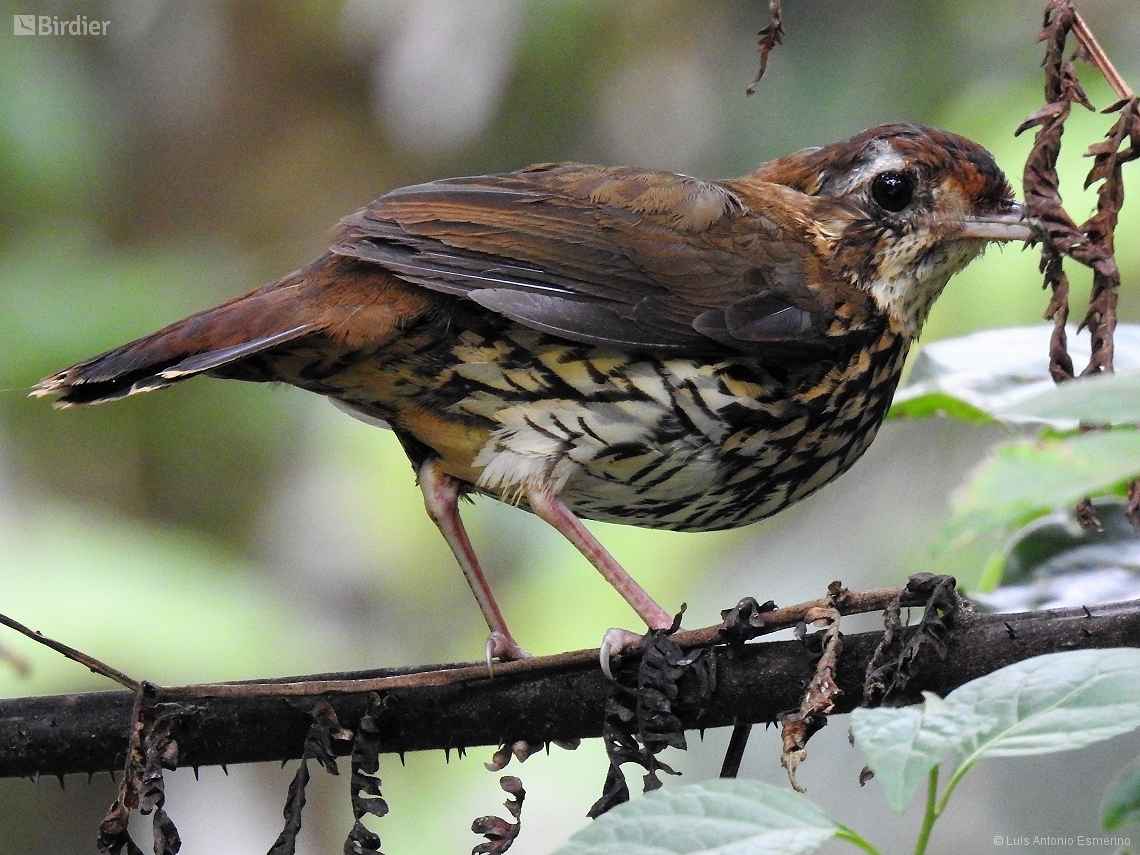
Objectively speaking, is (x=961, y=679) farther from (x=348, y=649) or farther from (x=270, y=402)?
(x=270, y=402)

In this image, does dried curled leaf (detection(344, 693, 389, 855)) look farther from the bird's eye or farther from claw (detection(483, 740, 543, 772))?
the bird's eye

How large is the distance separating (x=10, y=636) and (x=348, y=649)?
3.17 ft

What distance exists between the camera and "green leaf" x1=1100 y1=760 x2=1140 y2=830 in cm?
83

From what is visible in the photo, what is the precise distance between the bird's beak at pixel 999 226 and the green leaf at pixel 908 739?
1.57m

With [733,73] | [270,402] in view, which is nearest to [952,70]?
[733,73]

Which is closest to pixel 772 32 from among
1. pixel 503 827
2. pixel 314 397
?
pixel 503 827

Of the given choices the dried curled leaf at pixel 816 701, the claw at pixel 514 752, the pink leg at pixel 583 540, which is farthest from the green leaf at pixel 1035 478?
the pink leg at pixel 583 540

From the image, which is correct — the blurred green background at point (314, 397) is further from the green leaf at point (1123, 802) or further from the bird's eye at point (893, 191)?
the green leaf at point (1123, 802)

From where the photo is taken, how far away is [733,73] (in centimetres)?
520

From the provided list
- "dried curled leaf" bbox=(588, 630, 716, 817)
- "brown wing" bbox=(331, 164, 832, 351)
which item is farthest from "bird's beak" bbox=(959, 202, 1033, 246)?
"dried curled leaf" bbox=(588, 630, 716, 817)

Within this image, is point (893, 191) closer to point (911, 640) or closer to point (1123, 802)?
point (911, 640)

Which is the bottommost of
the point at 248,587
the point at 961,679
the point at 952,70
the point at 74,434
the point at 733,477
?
the point at 961,679

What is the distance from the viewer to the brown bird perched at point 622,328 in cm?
221

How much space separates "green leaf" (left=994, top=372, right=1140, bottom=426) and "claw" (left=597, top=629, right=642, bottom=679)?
1.01 meters
